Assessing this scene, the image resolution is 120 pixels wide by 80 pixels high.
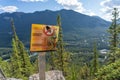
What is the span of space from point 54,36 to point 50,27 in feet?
1.34

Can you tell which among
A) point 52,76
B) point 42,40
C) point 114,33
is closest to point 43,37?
point 42,40

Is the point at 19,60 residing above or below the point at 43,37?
below

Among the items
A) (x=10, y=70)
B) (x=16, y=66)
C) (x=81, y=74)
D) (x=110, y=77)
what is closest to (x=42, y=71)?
(x=110, y=77)

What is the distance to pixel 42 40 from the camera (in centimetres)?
945

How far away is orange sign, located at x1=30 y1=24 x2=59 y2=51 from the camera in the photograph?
9.16 meters

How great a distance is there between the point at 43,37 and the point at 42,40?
0.40 feet

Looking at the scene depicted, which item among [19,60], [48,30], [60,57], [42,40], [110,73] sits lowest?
[19,60]

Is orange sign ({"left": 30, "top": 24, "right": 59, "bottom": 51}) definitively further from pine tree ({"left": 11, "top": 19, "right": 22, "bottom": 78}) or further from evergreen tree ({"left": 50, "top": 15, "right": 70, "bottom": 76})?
pine tree ({"left": 11, "top": 19, "right": 22, "bottom": 78})

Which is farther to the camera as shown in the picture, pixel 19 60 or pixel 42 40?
pixel 19 60

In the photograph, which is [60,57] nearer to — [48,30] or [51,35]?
[51,35]

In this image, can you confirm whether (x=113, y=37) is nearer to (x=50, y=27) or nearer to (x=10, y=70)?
(x=10, y=70)

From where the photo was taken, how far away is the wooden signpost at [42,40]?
361 inches

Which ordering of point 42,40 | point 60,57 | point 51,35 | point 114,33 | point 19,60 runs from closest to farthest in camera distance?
point 42,40 < point 51,35 < point 114,33 < point 60,57 < point 19,60

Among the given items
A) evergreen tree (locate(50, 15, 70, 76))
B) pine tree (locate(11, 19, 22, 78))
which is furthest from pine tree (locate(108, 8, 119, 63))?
pine tree (locate(11, 19, 22, 78))
